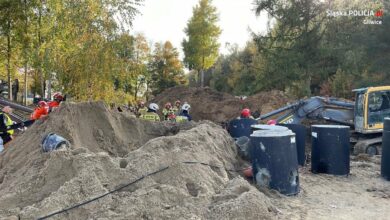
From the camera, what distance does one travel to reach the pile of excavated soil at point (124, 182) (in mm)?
5234

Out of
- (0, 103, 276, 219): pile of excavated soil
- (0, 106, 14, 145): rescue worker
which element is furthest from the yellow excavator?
(0, 106, 14, 145): rescue worker

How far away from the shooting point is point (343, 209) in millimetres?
6918

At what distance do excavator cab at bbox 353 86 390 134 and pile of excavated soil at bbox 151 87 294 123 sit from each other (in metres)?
8.06

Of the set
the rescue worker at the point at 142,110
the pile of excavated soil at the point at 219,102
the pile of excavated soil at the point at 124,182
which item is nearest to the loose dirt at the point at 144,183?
the pile of excavated soil at the point at 124,182

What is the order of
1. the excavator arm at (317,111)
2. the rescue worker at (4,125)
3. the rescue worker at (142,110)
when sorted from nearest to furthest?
the rescue worker at (4,125) < the excavator arm at (317,111) < the rescue worker at (142,110)

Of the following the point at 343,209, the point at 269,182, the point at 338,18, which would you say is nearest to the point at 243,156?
the point at 269,182

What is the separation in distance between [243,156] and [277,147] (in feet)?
6.63

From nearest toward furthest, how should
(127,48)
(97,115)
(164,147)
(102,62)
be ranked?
(164,147) < (97,115) < (102,62) < (127,48)

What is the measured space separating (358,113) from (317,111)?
49.9 inches

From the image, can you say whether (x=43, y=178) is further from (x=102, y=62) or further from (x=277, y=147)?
(x=102, y=62)

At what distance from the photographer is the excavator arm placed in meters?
14.2

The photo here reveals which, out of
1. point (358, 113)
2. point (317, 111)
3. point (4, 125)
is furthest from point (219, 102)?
point (4, 125)

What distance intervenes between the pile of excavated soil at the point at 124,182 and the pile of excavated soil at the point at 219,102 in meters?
14.8

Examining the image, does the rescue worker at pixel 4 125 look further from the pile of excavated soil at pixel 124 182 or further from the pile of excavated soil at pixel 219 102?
the pile of excavated soil at pixel 219 102
